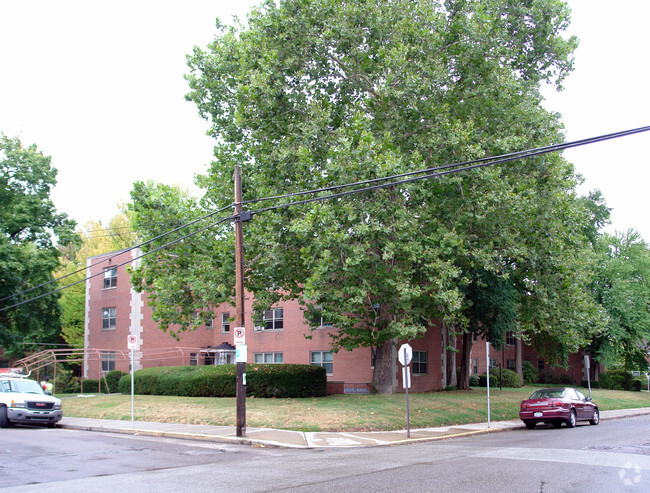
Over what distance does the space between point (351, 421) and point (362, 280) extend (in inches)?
192

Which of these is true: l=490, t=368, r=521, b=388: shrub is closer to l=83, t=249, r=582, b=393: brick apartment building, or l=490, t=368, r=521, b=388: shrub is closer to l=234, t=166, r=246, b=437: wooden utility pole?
l=83, t=249, r=582, b=393: brick apartment building

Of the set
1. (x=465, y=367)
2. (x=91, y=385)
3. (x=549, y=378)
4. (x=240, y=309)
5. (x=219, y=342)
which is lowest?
(x=549, y=378)

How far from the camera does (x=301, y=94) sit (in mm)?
23312

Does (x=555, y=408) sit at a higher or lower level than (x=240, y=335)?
lower

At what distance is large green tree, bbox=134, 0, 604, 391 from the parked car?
4.44 meters

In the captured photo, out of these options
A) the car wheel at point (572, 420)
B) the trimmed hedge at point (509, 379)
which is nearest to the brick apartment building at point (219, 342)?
the trimmed hedge at point (509, 379)

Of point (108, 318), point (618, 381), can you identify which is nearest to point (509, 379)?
point (618, 381)

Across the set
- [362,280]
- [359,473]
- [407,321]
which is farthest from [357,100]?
[359,473]

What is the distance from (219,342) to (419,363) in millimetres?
16505

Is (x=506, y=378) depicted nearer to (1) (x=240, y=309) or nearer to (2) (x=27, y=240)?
(1) (x=240, y=309)

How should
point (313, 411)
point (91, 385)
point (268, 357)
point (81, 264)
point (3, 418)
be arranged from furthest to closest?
1. point (81, 264)
2. point (268, 357)
3. point (91, 385)
4. point (313, 411)
5. point (3, 418)

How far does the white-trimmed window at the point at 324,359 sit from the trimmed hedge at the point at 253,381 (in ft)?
26.2

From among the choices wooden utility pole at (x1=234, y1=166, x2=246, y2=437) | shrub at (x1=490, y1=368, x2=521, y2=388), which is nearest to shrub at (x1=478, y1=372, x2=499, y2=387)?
shrub at (x1=490, y1=368, x2=521, y2=388)

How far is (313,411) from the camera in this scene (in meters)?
20.7
